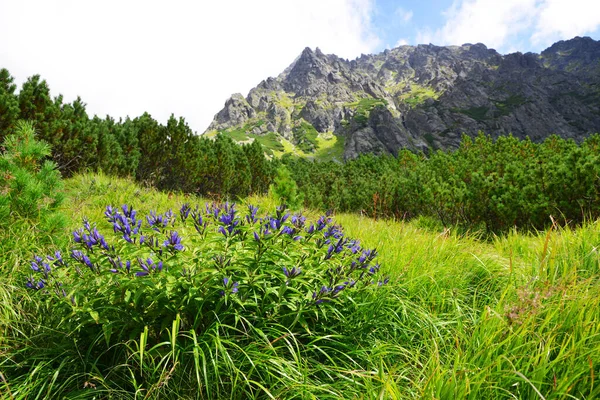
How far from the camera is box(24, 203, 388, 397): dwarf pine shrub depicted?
90.6 inches

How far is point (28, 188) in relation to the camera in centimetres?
396

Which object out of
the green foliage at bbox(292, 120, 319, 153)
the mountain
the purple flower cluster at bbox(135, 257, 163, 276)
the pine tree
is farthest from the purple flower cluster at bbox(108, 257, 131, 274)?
the green foliage at bbox(292, 120, 319, 153)

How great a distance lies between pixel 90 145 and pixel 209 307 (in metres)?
10.2

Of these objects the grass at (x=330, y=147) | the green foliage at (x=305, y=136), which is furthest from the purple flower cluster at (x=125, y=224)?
the green foliage at (x=305, y=136)

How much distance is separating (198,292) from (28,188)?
3.10 metres

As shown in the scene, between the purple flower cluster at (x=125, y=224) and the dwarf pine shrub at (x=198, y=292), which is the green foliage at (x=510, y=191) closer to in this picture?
the dwarf pine shrub at (x=198, y=292)

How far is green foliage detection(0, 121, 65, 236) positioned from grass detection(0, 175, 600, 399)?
1.28 feet

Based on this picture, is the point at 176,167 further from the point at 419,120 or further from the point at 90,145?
the point at 419,120

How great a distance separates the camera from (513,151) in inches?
708

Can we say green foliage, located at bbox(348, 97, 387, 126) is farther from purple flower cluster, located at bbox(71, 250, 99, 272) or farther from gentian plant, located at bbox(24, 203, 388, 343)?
purple flower cluster, located at bbox(71, 250, 99, 272)

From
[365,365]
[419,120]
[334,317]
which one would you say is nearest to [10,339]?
[334,317]

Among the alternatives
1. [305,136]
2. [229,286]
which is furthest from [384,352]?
[305,136]

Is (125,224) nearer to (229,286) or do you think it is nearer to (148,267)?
(148,267)

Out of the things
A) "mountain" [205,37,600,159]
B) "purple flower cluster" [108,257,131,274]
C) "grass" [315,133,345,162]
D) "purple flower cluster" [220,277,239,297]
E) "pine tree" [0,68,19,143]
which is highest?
"mountain" [205,37,600,159]
